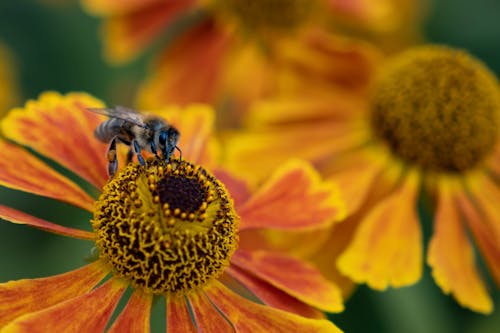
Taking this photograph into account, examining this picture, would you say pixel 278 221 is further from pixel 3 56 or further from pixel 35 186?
pixel 3 56

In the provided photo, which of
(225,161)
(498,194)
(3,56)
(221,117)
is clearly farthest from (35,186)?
(3,56)

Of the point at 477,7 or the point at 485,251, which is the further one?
the point at 477,7

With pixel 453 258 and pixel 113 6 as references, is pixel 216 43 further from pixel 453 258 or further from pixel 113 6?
pixel 453 258

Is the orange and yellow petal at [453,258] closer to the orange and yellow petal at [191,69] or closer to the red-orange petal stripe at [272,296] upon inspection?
the red-orange petal stripe at [272,296]

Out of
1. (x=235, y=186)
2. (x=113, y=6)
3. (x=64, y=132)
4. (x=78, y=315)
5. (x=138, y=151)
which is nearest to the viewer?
(x=78, y=315)

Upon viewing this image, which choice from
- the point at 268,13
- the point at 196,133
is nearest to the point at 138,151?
the point at 196,133

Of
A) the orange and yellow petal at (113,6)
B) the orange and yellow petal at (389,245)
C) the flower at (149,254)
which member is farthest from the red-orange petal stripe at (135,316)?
the orange and yellow petal at (113,6)
